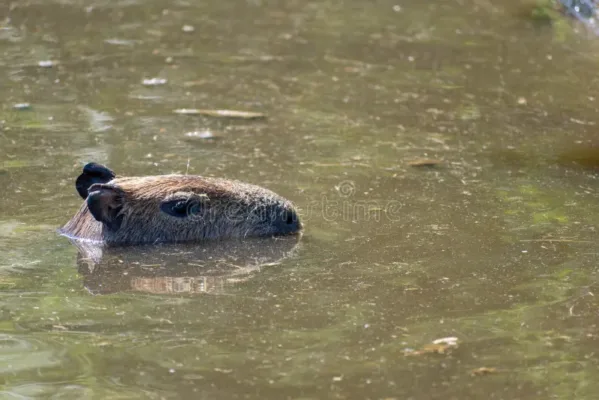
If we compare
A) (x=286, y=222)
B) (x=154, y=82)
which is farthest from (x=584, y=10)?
(x=286, y=222)

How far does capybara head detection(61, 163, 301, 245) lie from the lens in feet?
22.6

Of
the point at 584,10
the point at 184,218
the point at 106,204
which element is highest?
the point at 584,10

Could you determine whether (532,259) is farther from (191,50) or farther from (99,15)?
(99,15)

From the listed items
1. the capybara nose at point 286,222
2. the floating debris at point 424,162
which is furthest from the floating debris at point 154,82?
the capybara nose at point 286,222

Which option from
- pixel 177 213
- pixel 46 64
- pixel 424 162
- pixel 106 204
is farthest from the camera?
pixel 46 64

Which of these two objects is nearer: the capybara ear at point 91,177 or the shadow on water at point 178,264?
the shadow on water at point 178,264

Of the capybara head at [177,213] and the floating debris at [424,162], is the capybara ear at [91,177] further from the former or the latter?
the floating debris at [424,162]

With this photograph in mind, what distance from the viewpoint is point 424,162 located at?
833cm

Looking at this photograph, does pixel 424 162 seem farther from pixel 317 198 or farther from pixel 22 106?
pixel 22 106

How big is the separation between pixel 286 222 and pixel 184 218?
2.01 feet

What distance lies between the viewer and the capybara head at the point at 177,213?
22.6 feet

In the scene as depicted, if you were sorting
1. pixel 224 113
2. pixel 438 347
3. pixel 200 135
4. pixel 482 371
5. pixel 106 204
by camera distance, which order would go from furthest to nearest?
pixel 224 113 → pixel 200 135 → pixel 106 204 → pixel 438 347 → pixel 482 371

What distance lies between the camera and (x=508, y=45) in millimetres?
11984

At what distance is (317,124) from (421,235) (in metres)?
2.70
